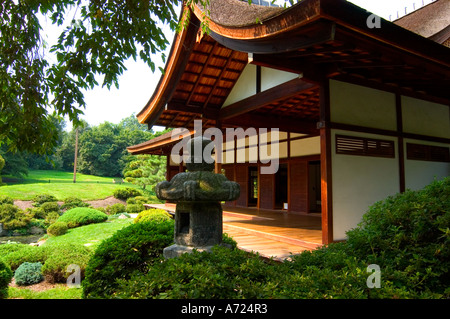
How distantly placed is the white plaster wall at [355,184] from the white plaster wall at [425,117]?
114 cm

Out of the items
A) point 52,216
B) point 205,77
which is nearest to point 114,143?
point 52,216

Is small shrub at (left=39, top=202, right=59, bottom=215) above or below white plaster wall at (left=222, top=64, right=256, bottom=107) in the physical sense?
below

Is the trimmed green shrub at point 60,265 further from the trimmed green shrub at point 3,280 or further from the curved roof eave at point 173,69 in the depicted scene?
the curved roof eave at point 173,69

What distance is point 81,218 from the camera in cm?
1528

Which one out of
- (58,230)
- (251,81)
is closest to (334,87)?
(251,81)

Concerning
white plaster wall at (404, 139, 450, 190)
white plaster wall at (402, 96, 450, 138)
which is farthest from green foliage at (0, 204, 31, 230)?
white plaster wall at (402, 96, 450, 138)

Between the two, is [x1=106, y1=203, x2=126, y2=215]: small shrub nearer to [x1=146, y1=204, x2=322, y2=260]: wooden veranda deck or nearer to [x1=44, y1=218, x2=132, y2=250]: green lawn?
[x1=44, y1=218, x2=132, y2=250]: green lawn

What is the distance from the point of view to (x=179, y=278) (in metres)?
2.20

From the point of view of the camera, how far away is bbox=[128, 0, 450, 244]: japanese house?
4270mm

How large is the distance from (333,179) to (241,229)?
9.98 ft

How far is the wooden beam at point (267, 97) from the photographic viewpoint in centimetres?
619

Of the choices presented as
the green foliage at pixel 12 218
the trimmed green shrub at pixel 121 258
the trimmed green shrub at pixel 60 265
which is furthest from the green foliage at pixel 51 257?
the green foliage at pixel 12 218

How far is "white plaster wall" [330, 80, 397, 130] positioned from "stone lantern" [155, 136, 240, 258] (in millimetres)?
3050

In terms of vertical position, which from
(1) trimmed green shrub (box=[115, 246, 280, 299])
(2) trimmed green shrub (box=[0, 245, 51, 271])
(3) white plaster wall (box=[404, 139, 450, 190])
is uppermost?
(3) white plaster wall (box=[404, 139, 450, 190])
